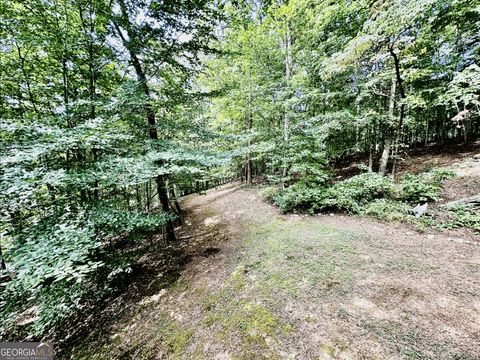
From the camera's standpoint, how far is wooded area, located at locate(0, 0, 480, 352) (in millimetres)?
2771

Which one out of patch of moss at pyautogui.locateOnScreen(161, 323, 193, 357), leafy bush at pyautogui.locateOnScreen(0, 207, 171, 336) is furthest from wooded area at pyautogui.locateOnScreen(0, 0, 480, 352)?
patch of moss at pyautogui.locateOnScreen(161, 323, 193, 357)

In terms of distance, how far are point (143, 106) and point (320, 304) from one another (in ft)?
17.2

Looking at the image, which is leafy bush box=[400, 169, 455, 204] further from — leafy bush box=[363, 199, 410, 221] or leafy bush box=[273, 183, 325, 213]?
leafy bush box=[273, 183, 325, 213]

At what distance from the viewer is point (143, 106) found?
177 inches

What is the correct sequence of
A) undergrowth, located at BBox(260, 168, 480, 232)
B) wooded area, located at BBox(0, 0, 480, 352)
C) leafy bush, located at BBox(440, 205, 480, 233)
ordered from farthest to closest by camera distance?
1. undergrowth, located at BBox(260, 168, 480, 232)
2. leafy bush, located at BBox(440, 205, 480, 233)
3. wooded area, located at BBox(0, 0, 480, 352)

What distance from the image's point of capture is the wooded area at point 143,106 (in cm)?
277

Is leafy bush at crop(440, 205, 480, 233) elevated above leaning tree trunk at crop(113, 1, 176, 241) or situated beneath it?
situated beneath

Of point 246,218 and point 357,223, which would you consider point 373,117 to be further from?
point 246,218

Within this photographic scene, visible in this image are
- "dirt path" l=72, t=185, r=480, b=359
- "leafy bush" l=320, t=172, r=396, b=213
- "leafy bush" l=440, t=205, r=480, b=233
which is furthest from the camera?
"leafy bush" l=320, t=172, r=396, b=213

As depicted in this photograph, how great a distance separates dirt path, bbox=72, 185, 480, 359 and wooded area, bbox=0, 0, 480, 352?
4.21ft

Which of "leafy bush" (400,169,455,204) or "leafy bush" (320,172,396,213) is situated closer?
"leafy bush" (400,169,455,204)

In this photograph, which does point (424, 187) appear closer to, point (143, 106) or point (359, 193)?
point (359, 193)

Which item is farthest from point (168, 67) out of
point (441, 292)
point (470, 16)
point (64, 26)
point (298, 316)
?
point (470, 16)

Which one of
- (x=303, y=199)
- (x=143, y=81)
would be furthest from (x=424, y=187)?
(x=143, y=81)
